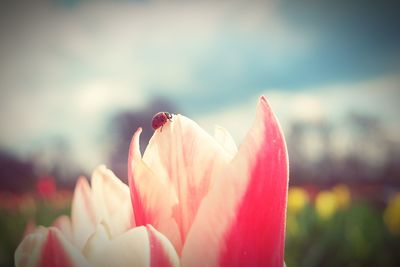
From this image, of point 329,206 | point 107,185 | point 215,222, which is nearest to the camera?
point 215,222

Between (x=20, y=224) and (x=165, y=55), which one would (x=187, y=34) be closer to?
(x=165, y=55)

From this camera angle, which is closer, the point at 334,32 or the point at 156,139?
the point at 156,139

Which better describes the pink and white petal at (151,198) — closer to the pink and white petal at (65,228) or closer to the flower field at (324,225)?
the pink and white petal at (65,228)

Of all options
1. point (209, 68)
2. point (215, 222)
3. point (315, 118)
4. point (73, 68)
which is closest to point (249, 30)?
point (209, 68)

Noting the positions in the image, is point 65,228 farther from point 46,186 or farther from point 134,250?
point 46,186

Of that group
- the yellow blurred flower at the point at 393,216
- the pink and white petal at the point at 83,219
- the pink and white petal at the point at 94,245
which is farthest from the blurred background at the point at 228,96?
the pink and white petal at the point at 94,245

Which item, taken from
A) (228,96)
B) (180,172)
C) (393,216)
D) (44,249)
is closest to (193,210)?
(180,172)

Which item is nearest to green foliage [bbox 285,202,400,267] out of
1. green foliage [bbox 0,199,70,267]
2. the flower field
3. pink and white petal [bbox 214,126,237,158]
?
the flower field

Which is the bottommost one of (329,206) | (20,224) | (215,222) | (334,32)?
(329,206)
